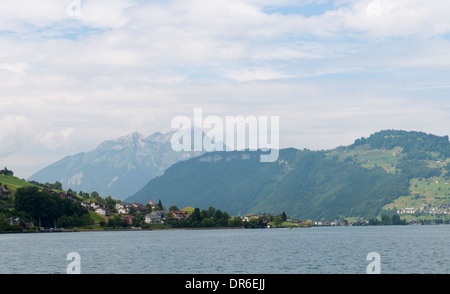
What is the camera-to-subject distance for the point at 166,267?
80.9m

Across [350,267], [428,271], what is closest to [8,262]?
[350,267]

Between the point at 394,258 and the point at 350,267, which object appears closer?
the point at 350,267
